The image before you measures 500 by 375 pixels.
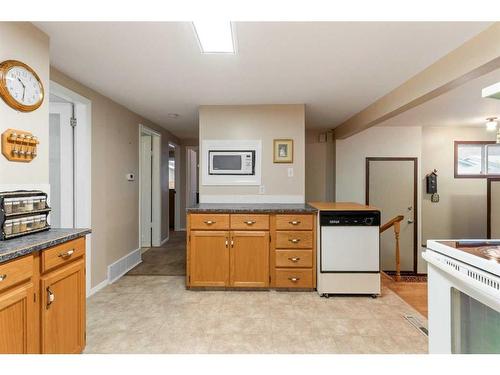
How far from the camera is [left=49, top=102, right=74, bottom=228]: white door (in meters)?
2.86

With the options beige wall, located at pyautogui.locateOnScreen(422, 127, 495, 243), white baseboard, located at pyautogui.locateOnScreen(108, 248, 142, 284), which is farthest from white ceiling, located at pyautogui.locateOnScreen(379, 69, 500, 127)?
white baseboard, located at pyautogui.locateOnScreen(108, 248, 142, 284)

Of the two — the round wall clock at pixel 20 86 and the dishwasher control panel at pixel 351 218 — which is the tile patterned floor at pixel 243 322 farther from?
the round wall clock at pixel 20 86

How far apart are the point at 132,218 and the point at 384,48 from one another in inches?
146

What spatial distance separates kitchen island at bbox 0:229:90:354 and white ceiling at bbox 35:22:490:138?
1366mm

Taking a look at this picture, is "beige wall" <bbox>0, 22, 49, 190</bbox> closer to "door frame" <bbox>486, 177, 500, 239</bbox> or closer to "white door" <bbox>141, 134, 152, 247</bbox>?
"white door" <bbox>141, 134, 152, 247</bbox>

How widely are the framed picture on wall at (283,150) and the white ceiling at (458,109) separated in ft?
5.97

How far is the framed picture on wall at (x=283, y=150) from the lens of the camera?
362 cm

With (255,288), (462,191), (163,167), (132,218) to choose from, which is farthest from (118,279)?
(462,191)

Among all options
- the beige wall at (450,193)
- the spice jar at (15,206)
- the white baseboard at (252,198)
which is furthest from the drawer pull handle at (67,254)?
the beige wall at (450,193)

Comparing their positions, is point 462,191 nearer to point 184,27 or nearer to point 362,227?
point 362,227

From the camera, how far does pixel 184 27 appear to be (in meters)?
1.77

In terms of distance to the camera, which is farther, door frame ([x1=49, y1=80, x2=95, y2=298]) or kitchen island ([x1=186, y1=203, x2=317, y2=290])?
kitchen island ([x1=186, y1=203, x2=317, y2=290])
